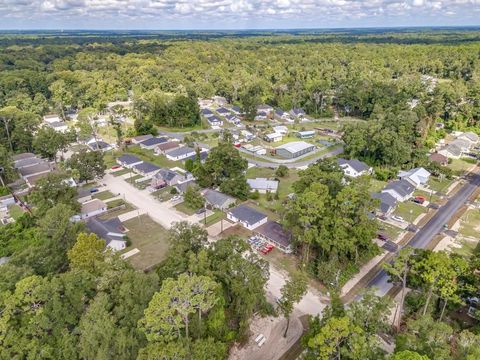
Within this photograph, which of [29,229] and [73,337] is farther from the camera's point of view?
[29,229]

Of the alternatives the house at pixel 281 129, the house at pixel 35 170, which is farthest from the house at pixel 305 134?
the house at pixel 35 170

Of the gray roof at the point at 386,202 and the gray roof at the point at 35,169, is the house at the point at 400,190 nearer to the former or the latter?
the gray roof at the point at 386,202

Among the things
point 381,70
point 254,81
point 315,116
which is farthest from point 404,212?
point 381,70

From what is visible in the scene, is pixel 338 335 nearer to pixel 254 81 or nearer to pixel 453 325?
pixel 453 325

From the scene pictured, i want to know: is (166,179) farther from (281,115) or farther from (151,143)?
(281,115)

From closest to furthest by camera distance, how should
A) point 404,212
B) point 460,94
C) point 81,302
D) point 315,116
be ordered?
point 81,302 → point 404,212 → point 460,94 → point 315,116
